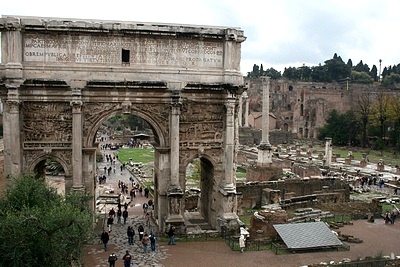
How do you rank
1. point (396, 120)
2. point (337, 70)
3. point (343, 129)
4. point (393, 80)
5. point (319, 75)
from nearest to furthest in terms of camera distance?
point (396, 120), point (343, 129), point (393, 80), point (337, 70), point (319, 75)

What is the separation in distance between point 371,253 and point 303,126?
61867 mm

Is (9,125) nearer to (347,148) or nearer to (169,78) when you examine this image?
(169,78)

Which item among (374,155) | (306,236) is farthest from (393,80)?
(306,236)

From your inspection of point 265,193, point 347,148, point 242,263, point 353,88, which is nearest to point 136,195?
point 265,193

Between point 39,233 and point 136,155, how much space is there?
39.5 m

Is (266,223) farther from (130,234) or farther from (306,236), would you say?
(130,234)

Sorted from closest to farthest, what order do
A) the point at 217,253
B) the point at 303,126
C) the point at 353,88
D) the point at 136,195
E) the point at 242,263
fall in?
the point at 242,263 → the point at 217,253 → the point at 136,195 → the point at 303,126 → the point at 353,88

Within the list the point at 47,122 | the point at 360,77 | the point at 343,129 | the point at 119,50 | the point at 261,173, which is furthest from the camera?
the point at 360,77

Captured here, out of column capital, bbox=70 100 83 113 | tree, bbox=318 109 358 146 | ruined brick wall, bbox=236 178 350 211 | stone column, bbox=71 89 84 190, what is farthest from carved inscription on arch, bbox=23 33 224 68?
tree, bbox=318 109 358 146

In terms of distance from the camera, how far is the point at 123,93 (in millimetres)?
15688

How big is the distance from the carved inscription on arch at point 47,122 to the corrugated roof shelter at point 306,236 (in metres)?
8.73

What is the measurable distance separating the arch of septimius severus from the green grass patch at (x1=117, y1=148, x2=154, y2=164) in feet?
86.9

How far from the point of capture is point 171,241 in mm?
15336

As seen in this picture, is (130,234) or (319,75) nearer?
(130,234)
